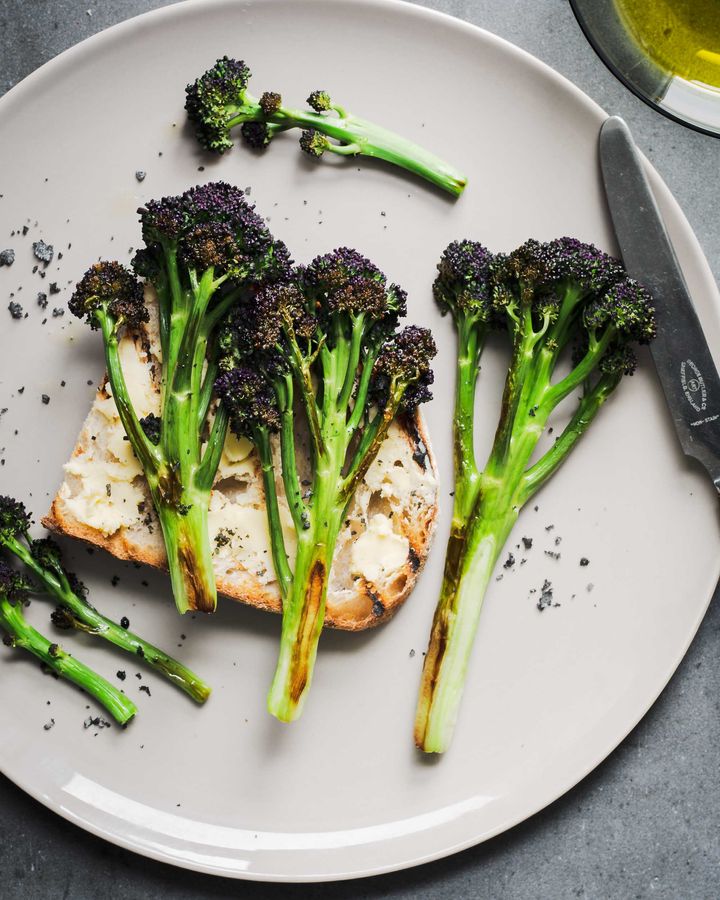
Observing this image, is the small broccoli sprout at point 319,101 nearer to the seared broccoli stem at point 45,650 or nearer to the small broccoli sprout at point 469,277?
the small broccoli sprout at point 469,277

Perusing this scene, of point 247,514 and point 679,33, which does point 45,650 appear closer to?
point 247,514

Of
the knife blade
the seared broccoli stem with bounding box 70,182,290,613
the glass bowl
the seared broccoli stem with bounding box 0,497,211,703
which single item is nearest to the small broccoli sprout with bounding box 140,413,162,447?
the seared broccoli stem with bounding box 70,182,290,613

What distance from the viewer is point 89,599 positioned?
2.70 meters

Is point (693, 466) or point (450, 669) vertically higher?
point (693, 466)

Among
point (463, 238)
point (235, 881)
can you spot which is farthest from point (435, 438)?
point (235, 881)

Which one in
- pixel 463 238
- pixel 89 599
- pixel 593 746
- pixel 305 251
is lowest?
pixel 89 599

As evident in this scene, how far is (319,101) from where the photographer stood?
262 centimetres

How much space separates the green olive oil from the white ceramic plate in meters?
0.45

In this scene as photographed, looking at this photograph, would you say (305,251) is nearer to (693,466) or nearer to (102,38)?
(102,38)

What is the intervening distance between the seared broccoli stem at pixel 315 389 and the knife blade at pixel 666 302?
0.74 meters

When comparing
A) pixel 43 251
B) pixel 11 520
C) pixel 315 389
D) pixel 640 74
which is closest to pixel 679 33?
pixel 640 74

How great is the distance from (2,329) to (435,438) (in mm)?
1454

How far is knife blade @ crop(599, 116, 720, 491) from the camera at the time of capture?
8.53ft

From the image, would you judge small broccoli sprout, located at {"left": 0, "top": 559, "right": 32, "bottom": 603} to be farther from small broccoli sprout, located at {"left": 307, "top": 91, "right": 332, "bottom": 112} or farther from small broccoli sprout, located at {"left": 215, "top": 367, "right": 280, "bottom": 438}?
small broccoli sprout, located at {"left": 307, "top": 91, "right": 332, "bottom": 112}
